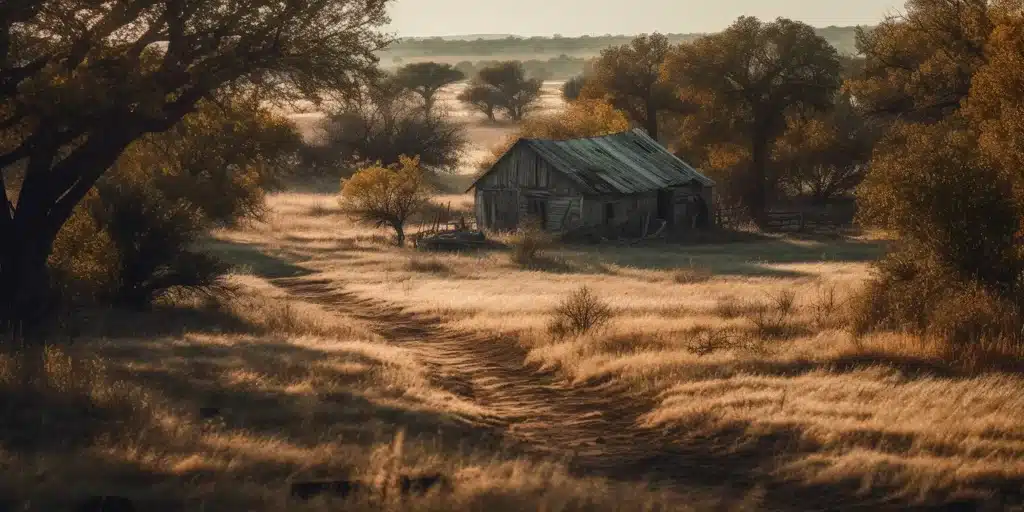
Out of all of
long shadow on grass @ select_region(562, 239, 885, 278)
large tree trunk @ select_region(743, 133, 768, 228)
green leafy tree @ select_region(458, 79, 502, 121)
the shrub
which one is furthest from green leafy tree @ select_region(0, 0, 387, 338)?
green leafy tree @ select_region(458, 79, 502, 121)

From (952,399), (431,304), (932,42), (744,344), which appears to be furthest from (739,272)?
(952,399)

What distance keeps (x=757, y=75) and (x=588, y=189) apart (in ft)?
57.8

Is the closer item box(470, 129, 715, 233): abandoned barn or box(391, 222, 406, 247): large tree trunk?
box(391, 222, 406, 247): large tree trunk

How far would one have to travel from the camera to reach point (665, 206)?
2100 inches

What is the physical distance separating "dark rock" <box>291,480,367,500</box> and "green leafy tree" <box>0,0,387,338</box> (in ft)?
30.3

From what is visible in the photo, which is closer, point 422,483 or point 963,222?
point 422,483

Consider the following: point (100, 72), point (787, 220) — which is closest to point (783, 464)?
point (100, 72)

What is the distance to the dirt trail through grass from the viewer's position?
39.4ft

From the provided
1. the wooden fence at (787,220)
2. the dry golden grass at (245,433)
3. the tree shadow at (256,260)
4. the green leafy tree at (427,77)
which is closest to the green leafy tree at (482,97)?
the green leafy tree at (427,77)

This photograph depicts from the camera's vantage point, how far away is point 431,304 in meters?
25.9

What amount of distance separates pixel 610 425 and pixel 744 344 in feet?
16.7

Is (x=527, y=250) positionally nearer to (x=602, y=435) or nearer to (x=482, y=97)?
(x=602, y=435)

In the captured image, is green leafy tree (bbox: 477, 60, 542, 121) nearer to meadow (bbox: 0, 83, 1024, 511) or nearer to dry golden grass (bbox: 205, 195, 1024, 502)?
dry golden grass (bbox: 205, 195, 1024, 502)

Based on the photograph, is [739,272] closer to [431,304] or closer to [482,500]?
[431,304]
